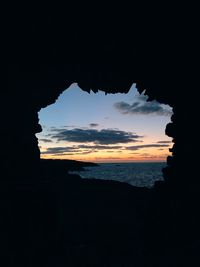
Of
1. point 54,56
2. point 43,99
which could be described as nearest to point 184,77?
point 54,56

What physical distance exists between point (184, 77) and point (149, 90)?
2.33 m

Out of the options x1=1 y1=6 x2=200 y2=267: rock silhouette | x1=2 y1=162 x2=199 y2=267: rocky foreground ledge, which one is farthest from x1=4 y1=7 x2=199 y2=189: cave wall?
x1=2 y1=162 x2=199 y2=267: rocky foreground ledge

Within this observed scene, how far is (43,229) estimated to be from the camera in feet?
45.5

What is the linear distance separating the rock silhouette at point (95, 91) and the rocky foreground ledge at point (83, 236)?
4cm

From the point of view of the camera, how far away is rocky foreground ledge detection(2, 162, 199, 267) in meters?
12.6

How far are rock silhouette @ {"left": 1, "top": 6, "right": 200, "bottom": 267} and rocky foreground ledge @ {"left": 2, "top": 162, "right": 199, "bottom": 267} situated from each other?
0.04 meters

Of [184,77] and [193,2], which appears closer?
[193,2]

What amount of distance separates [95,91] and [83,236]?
7.64 m

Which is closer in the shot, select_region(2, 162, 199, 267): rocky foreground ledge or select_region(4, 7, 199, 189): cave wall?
select_region(4, 7, 199, 189): cave wall

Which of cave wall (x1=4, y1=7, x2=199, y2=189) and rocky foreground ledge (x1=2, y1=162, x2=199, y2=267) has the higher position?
cave wall (x1=4, y1=7, x2=199, y2=189)

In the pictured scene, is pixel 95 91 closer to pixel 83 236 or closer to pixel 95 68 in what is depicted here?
pixel 95 68

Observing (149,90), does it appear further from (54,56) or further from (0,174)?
(0,174)

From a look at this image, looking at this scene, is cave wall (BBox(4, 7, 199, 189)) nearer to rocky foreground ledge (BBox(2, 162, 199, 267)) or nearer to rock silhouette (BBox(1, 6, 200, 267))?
rock silhouette (BBox(1, 6, 200, 267))

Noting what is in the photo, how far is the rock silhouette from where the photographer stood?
12.6 m
